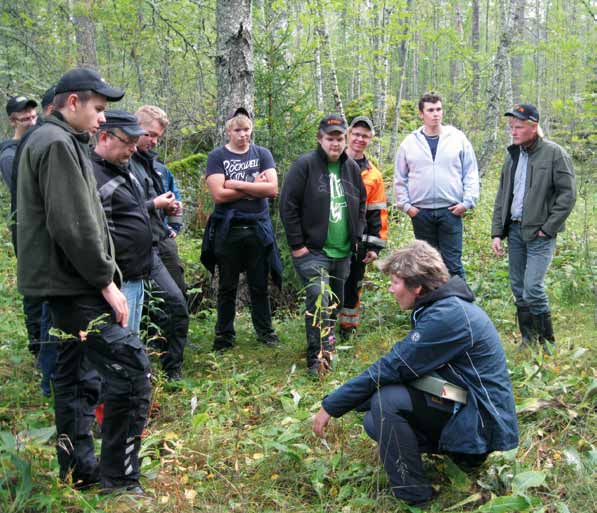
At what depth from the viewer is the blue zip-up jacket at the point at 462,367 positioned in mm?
2924

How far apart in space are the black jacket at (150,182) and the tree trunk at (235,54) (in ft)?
5.39

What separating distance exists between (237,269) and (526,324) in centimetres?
286

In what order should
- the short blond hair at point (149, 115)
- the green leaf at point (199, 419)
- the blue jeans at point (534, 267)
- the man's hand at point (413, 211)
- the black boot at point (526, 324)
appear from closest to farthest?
the green leaf at point (199, 419)
the short blond hair at point (149, 115)
the blue jeans at point (534, 267)
the black boot at point (526, 324)
the man's hand at point (413, 211)

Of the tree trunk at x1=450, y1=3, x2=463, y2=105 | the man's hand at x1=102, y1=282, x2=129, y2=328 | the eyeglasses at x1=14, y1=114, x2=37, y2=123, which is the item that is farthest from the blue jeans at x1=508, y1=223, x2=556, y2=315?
the tree trunk at x1=450, y1=3, x2=463, y2=105

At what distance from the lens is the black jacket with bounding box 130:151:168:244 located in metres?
4.69

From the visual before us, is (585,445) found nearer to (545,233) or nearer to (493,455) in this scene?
(493,455)

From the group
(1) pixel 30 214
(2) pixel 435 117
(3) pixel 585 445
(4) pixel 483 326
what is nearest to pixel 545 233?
(2) pixel 435 117

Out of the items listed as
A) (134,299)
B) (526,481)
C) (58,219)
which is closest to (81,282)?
(58,219)

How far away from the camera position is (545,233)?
502 centimetres

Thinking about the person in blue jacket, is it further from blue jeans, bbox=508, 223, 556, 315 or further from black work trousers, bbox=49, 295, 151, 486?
blue jeans, bbox=508, 223, 556, 315

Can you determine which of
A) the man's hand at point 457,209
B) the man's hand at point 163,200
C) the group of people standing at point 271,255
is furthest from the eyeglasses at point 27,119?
the man's hand at point 457,209

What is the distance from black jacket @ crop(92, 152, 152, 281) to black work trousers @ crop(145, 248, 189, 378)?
0.69m

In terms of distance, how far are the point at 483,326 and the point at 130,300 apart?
240 centimetres

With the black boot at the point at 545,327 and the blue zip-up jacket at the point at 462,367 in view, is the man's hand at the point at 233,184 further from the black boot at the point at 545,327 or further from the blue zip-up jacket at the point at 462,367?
the black boot at the point at 545,327
